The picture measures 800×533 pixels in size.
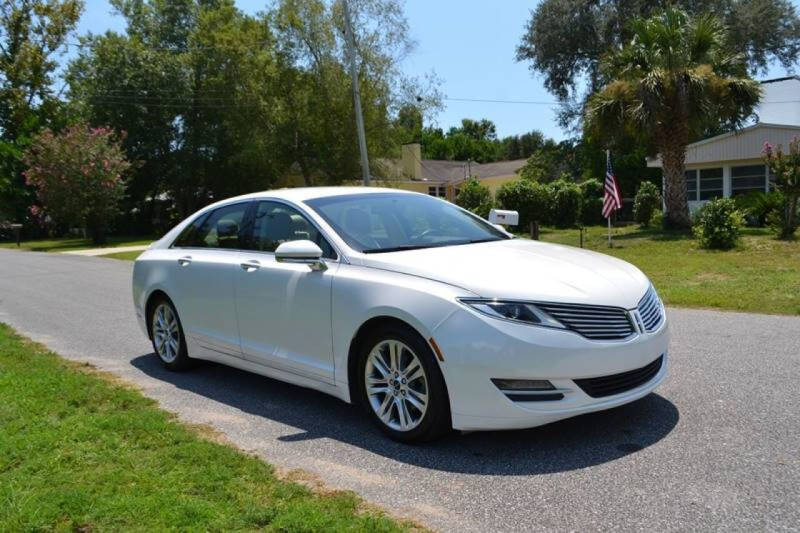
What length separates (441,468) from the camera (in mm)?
4082

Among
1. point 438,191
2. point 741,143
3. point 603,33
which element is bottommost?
point 438,191

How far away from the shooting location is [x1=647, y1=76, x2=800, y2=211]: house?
2616cm

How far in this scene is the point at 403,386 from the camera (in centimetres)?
441

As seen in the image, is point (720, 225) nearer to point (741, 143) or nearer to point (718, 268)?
point (718, 268)

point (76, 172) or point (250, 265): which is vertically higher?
point (76, 172)

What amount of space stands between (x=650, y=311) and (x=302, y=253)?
234 centimetres

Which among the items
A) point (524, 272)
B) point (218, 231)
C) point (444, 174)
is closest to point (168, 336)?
point (218, 231)

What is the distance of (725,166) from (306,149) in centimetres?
1940

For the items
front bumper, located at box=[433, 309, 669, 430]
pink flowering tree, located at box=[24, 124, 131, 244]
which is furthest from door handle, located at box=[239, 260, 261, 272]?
pink flowering tree, located at box=[24, 124, 131, 244]

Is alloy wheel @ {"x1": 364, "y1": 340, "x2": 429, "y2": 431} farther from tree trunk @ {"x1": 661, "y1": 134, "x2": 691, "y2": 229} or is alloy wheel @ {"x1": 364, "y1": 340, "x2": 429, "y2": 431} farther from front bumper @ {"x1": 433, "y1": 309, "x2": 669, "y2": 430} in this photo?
tree trunk @ {"x1": 661, "y1": 134, "x2": 691, "y2": 229}

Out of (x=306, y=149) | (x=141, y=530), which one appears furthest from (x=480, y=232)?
(x=306, y=149)

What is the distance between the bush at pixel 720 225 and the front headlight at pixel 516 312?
15.0 m

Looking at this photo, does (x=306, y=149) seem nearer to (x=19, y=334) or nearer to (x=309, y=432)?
(x=19, y=334)

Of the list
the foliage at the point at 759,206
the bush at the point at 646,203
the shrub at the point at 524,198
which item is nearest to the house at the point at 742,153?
the foliage at the point at 759,206
